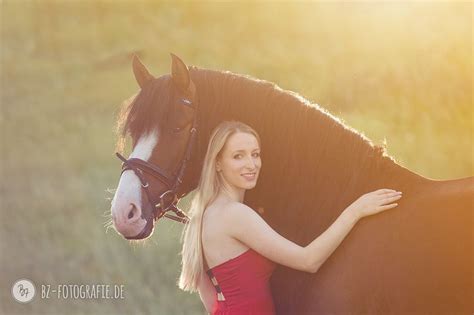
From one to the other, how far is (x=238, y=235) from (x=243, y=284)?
0.17m

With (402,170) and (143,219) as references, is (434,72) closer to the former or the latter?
(402,170)

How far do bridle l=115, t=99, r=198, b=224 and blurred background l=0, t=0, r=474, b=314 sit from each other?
214 centimetres

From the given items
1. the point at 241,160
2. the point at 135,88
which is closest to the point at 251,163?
the point at 241,160

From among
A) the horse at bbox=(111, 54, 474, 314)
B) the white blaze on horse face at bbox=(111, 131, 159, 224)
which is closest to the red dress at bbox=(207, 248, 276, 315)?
the horse at bbox=(111, 54, 474, 314)

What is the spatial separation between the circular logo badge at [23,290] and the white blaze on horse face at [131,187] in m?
2.30

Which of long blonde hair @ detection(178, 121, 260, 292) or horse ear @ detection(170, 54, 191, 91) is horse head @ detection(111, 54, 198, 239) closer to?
horse ear @ detection(170, 54, 191, 91)

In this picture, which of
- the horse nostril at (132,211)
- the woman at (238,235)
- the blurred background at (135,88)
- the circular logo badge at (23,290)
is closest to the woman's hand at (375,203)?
the woman at (238,235)

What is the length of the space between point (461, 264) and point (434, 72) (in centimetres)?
292

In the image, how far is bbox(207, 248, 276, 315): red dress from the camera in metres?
2.44

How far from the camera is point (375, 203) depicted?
239cm

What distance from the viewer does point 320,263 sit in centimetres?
241

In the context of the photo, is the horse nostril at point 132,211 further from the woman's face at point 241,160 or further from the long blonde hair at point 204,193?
the woman's face at point 241,160

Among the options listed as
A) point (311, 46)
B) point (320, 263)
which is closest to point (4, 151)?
point (311, 46)

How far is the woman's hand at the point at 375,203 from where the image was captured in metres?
2.38
